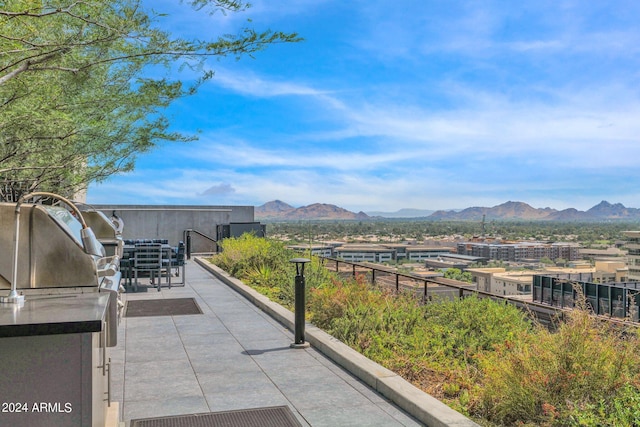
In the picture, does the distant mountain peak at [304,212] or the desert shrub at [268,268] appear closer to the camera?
the desert shrub at [268,268]

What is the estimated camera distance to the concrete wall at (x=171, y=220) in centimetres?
2352

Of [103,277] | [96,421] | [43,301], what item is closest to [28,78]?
[103,277]

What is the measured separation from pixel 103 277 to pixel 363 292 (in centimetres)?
503

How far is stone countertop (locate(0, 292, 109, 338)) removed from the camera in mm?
2693

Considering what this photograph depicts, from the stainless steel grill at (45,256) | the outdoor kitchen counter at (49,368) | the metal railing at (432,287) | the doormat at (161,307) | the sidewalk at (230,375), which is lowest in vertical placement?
the sidewalk at (230,375)

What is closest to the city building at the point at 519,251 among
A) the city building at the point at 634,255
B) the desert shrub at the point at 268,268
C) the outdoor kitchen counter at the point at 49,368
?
the city building at the point at 634,255

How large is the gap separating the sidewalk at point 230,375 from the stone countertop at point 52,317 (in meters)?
1.93

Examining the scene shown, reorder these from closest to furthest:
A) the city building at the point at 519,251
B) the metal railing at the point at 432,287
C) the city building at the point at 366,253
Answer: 1. the metal railing at the point at 432,287
2. the city building at the point at 366,253
3. the city building at the point at 519,251

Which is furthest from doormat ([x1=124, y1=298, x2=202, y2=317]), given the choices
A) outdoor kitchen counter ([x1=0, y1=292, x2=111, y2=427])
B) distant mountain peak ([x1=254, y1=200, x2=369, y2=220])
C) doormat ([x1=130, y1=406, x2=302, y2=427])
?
distant mountain peak ([x1=254, y1=200, x2=369, y2=220])

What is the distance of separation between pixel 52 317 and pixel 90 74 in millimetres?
7925

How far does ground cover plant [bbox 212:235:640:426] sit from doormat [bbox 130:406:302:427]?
5.05 feet

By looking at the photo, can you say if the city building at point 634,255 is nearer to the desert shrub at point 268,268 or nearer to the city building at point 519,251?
the city building at point 519,251

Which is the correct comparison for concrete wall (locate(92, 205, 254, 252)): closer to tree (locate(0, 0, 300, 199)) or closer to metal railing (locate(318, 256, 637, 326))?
tree (locate(0, 0, 300, 199))

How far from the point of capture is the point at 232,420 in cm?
473
